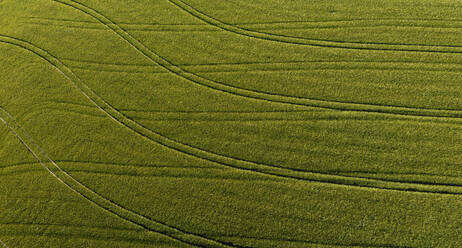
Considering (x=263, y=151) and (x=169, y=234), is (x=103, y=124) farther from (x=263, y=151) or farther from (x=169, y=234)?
(x=263, y=151)

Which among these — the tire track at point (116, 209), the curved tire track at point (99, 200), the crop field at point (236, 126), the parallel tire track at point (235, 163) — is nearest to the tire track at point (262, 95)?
the crop field at point (236, 126)

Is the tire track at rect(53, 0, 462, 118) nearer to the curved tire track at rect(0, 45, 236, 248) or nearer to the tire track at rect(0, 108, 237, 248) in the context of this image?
the curved tire track at rect(0, 45, 236, 248)

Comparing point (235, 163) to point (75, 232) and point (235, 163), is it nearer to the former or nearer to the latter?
point (235, 163)

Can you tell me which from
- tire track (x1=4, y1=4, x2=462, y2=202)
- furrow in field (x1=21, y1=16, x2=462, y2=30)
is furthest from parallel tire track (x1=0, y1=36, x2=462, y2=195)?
furrow in field (x1=21, y1=16, x2=462, y2=30)

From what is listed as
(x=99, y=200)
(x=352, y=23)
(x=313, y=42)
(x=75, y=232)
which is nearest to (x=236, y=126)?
A: (x=313, y=42)

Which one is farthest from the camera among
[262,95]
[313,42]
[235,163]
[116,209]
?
[313,42]

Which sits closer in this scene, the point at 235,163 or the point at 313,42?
the point at 235,163
